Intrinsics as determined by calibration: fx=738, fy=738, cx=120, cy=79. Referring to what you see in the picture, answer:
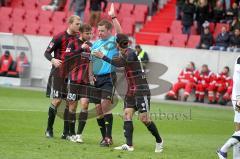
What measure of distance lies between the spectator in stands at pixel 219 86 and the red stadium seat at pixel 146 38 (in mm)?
3760

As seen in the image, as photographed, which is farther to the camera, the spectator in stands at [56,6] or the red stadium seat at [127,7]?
the spectator in stands at [56,6]

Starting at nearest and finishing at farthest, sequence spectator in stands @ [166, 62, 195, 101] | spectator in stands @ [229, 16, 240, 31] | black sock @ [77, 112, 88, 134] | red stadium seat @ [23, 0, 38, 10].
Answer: black sock @ [77, 112, 88, 134] → spectator in stands @ [166, 62, 195, 101] → spectator in stands @ [229, 16, 240, 31] → red stadium seat @ [23, 0, 38, 10]

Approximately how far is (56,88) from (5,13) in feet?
64.5

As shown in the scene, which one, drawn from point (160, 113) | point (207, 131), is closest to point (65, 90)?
point (207, 131)

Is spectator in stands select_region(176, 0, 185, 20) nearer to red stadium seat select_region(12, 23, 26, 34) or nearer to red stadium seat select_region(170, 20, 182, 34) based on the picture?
red stadium seat select_region(170, 20, 182, 34)

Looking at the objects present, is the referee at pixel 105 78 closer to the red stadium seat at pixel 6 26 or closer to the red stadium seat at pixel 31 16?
the red stadium seat at pixel 31 16

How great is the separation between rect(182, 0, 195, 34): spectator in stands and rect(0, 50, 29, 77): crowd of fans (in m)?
6.37

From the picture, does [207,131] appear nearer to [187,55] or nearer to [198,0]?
→ [187,55]

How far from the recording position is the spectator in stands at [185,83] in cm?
2630

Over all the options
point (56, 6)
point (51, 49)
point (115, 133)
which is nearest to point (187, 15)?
point (56, 6)

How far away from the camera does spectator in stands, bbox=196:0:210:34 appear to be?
2791 cm

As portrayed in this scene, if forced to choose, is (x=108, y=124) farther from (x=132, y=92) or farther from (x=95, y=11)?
(x=95, y=11)

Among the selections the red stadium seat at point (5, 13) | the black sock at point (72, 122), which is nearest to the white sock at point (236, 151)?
the black sock at point (72, 122)

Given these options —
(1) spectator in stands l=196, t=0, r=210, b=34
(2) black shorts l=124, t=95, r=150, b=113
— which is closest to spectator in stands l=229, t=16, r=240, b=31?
(1) spectator in stands l=196, t=0, r=210, b=34
